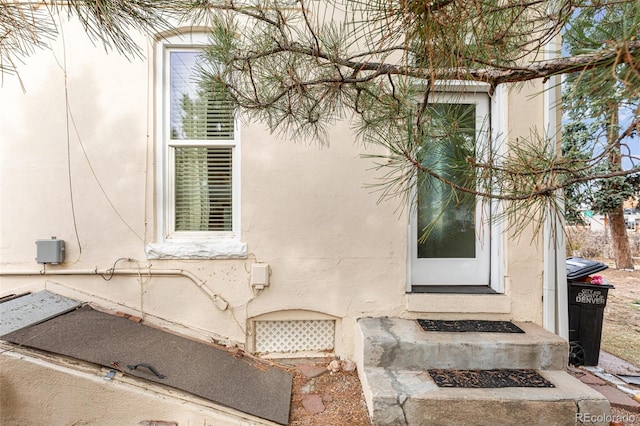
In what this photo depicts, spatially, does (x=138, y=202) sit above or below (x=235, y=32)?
below

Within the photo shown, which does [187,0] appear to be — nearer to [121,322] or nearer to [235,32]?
[235,32]

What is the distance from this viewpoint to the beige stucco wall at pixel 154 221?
7.55 ft

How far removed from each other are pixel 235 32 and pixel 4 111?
240cm

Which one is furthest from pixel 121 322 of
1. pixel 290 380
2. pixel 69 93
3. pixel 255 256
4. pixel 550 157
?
pixel 550 157

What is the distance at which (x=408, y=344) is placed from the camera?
1.93 metres

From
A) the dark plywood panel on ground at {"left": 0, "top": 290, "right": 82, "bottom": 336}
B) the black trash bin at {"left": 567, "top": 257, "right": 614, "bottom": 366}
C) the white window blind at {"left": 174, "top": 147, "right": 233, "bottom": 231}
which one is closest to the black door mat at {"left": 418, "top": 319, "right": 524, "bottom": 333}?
the black trash bin at {"left": 567, "top": 257, "right": 614, "bottom": 366}

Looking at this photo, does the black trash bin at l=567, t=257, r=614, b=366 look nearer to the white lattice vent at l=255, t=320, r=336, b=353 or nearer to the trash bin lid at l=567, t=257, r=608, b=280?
the trash bin lid at l=567, t=257, r=608, b=280

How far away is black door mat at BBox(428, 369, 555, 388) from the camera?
1.73 m

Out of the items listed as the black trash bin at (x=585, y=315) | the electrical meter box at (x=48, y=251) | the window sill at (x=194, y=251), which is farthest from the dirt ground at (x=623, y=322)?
the electrical meter box at (x=48, y=251)

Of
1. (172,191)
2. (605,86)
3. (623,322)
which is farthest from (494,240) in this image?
(623,322)

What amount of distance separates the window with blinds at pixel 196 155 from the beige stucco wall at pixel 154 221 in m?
0.19

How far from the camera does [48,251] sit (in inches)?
88.7

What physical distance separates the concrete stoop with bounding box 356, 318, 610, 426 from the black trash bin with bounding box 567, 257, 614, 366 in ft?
2.36

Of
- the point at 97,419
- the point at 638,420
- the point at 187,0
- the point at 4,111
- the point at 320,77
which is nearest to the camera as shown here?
the point at 187,0
